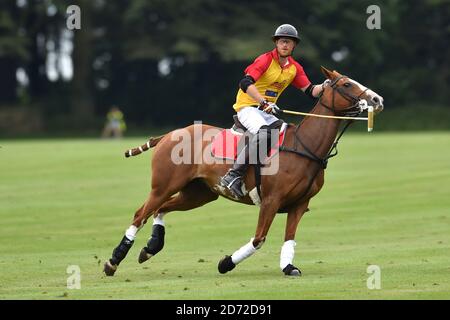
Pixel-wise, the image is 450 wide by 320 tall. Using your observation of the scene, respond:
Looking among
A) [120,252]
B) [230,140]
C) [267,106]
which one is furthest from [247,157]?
[120,252]

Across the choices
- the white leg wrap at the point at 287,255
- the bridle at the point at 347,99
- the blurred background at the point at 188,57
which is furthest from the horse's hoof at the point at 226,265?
the blurred background at the point at 188,57

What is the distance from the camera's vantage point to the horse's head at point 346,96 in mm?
14000

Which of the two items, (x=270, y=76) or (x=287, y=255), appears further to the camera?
(x=270, y=76)

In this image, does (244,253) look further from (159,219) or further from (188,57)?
(188,57)

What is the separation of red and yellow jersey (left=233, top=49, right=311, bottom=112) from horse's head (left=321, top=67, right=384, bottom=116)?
0.55m

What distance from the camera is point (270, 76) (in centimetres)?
1457

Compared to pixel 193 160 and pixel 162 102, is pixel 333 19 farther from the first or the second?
pixel 193 160

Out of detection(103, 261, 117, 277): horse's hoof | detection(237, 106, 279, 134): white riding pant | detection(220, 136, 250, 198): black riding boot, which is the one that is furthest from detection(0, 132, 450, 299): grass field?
detection(237, 106, 279, 134): white riding pant

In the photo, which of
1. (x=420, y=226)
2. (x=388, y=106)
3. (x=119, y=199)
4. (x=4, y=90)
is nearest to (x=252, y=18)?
(x=388, y=106)

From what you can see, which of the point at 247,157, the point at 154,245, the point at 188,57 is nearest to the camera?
the point at 247,157

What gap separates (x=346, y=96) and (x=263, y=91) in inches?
45.0

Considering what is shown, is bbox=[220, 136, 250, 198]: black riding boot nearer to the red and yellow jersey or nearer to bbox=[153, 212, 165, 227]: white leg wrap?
the red and yellow jersey

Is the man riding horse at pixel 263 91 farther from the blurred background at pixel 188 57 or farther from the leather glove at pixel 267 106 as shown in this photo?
the blurred background at pixel 188 57

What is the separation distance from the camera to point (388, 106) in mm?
71938
